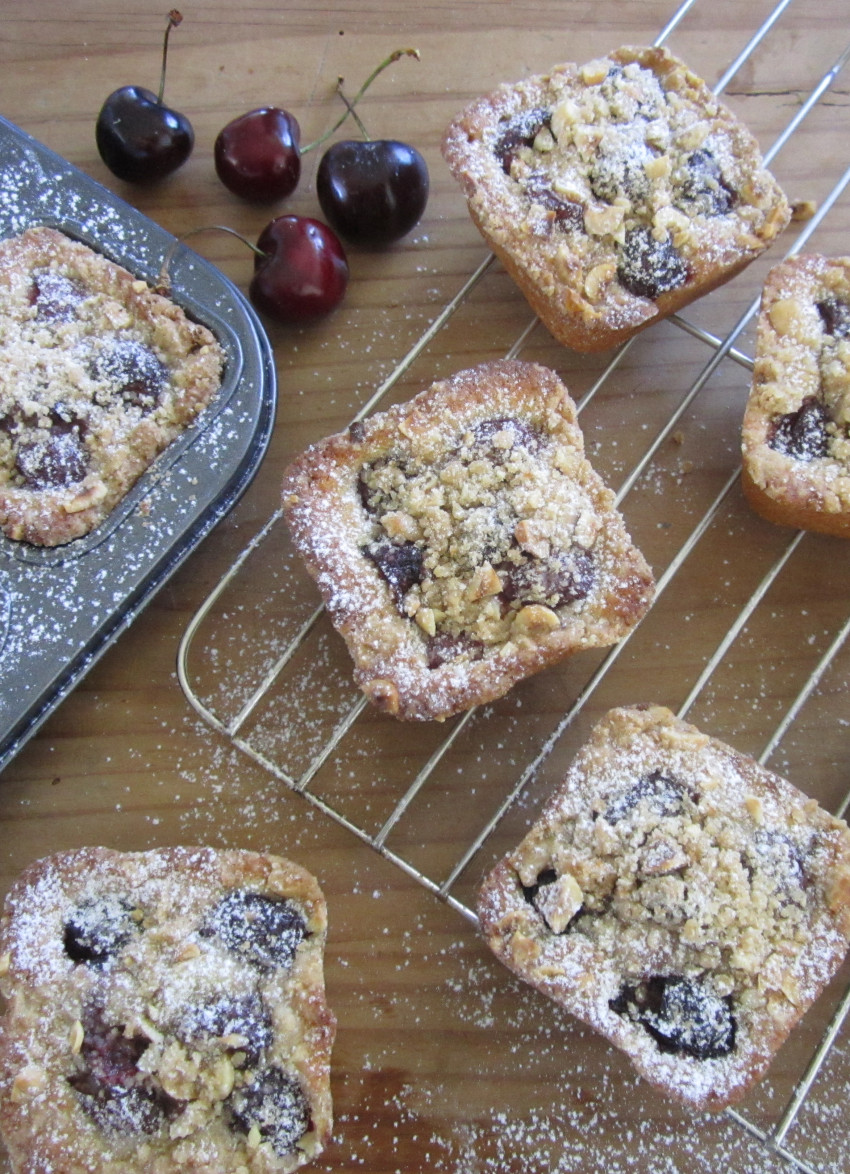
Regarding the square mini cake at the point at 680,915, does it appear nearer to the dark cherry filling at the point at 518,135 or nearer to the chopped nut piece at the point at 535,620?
the chopped nut piece at the point at 535,620

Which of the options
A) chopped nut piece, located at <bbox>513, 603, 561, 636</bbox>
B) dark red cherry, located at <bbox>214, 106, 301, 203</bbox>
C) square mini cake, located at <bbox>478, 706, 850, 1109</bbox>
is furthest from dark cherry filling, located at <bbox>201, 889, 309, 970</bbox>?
dark red cherry, located at <bbox>214, 106, 301, 203</bbox>

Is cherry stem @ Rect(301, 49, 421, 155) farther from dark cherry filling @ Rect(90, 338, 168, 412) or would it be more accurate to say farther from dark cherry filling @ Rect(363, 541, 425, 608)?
dark cherry filling @ Rect(363, 541, 425, 608)

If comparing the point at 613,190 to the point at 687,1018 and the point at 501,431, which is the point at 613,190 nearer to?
the point at 501,431

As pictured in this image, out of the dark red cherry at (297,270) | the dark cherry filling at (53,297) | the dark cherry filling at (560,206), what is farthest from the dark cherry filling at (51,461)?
the dark cherry filling at (560,206)

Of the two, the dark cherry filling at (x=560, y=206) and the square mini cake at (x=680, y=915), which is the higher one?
the dark cherry filling at (x=560, y=206)

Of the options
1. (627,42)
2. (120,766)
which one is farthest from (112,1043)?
(627,42)

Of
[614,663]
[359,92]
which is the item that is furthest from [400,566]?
[359,92]
